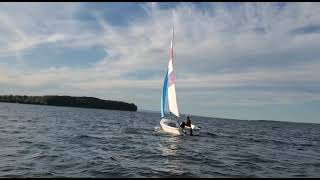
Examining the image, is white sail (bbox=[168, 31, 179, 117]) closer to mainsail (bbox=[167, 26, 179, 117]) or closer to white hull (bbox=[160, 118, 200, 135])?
mainsail (bbox=[167, 26, 179, 117])

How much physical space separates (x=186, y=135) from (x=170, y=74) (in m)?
9.39

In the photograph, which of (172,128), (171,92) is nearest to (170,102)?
(171,92)

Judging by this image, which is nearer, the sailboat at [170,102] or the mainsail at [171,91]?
the sailboat at [170,102]

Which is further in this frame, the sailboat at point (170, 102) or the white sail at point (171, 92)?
the white sail at point (171, 92)

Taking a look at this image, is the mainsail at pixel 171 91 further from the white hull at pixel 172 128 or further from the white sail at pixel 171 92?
the white hull at pixel 172 128

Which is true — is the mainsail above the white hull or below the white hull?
above

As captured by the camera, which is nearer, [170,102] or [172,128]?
[172,128]

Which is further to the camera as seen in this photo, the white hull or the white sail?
the white sail

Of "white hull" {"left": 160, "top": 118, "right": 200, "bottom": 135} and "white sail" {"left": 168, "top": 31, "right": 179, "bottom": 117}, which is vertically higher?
"white sail" {"left": 168, "top": 31, "right": 179, "bottom": 117}

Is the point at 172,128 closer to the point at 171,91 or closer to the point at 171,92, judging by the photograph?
the point at 171,92

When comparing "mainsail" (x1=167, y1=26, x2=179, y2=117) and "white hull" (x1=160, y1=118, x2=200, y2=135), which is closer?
"white hull" (x1=160, y1=118, x2=200, y2=135)

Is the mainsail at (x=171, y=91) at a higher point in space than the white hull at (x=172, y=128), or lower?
higher

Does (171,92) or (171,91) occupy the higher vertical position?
(171,91)

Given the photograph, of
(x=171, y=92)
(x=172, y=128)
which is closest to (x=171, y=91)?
(x=171, y=92)
